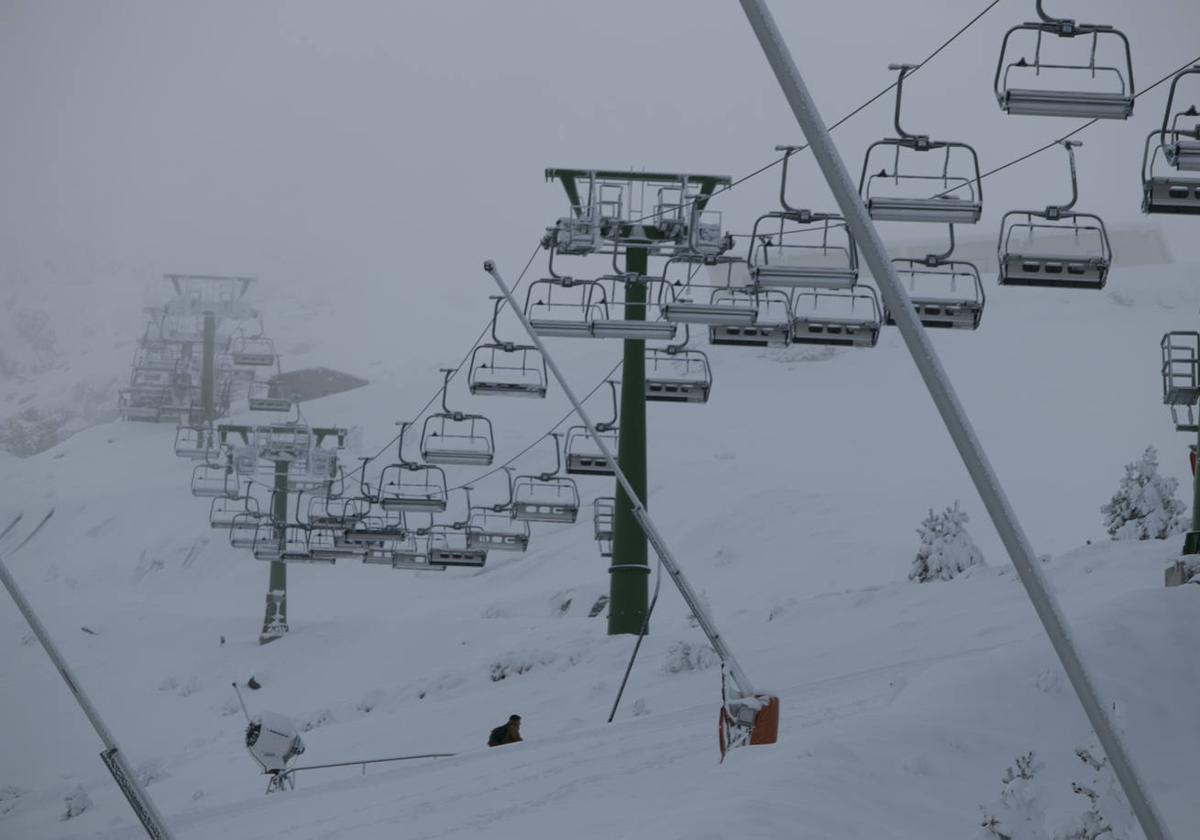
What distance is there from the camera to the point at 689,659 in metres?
24.6

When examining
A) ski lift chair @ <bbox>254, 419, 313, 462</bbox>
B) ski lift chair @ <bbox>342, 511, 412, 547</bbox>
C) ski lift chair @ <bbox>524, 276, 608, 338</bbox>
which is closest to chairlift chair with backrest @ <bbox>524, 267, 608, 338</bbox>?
ski lift chair @ <bbox>524, 276, 608, 338</bbox>

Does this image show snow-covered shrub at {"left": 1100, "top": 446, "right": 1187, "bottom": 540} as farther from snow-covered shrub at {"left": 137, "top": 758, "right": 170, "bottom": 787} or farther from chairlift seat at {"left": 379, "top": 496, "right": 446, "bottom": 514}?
snow-covered shrub at {"left": 137, "top": 758, "right": 170, "bottom": 787}

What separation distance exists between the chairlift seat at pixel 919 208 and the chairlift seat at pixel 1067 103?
1.09 meters

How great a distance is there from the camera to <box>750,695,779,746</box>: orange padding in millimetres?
14461

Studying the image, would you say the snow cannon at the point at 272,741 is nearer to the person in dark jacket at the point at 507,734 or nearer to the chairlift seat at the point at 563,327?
the person in dark jacket at the point at 507,734

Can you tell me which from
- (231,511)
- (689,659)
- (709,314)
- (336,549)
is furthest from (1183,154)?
(231,511)

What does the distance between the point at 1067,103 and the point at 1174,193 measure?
1.86 m

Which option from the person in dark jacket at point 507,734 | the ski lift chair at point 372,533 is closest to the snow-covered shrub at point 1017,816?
the person in dark jacket at point 507,734

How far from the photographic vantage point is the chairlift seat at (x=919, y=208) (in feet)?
38.3

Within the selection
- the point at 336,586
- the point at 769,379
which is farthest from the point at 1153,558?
the point at 769,379

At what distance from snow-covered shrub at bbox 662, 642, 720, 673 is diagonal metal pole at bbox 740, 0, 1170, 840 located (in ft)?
58.0

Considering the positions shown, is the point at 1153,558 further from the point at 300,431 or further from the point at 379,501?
the point at 300,431

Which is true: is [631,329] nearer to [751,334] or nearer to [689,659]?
[751,334]

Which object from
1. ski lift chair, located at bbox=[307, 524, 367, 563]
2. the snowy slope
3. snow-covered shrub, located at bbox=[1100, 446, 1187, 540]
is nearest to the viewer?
the snowy slope
